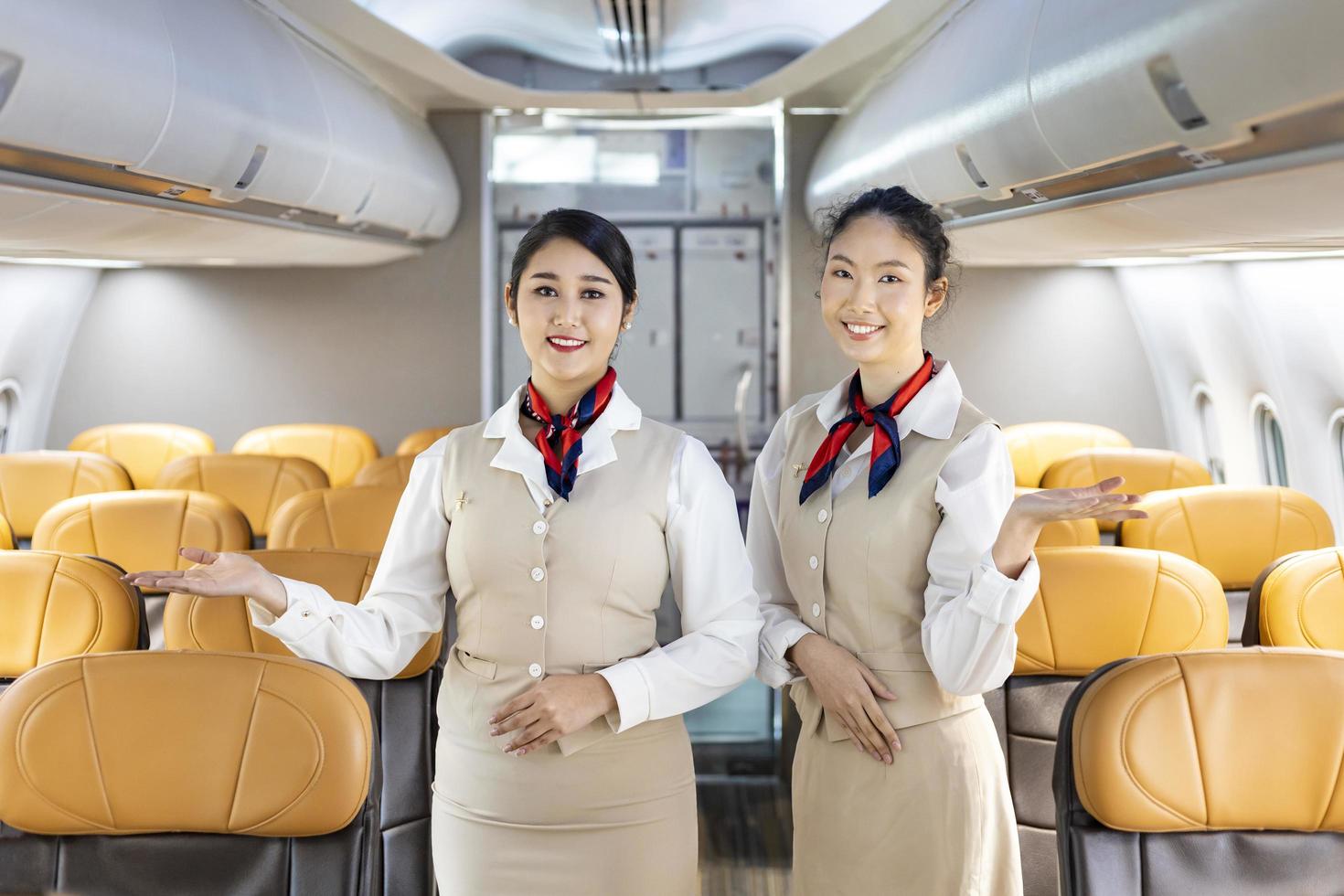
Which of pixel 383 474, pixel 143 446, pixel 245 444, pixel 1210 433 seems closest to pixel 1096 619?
pixel 383 474

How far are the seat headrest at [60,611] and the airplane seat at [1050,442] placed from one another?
563 cm

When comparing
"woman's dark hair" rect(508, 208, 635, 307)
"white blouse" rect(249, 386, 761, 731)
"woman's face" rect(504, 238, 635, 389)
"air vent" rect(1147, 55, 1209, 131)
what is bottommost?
"white blouse" rect(249, 386, 761, 731)

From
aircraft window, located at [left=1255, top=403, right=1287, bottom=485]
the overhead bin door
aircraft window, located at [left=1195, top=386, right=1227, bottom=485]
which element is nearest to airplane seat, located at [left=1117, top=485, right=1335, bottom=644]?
aircraft window, located at [left=1255, top=403, right=1287, bottom=485]

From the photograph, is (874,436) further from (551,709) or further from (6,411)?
(6,411)

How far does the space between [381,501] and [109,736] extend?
103 inches

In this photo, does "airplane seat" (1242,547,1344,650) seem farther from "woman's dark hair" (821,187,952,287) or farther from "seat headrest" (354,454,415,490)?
"seat headrest" (354,454,415,490)

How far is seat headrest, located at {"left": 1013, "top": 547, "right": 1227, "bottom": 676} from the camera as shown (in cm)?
314

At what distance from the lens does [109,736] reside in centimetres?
210

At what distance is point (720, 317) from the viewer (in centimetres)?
1056

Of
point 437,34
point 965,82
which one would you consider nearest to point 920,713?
point 965,82

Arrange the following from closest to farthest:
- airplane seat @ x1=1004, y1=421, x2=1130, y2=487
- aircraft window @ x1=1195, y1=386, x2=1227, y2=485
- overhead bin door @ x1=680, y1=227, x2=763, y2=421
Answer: aircraft window @ x1=1195, y1=386, x2=1227, y2=485
airplane seat @ x1=1004, y1=421, x2=1130, y2=487
overhead bin door @ x1=680, y1=227, x2=763, y2=421

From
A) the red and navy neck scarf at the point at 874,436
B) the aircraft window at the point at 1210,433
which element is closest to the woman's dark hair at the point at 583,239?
the red and navy neck scarf at the point at 874,436

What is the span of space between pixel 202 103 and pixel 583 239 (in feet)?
7.84

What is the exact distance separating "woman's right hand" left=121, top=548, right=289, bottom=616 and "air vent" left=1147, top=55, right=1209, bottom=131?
6.72 feet
